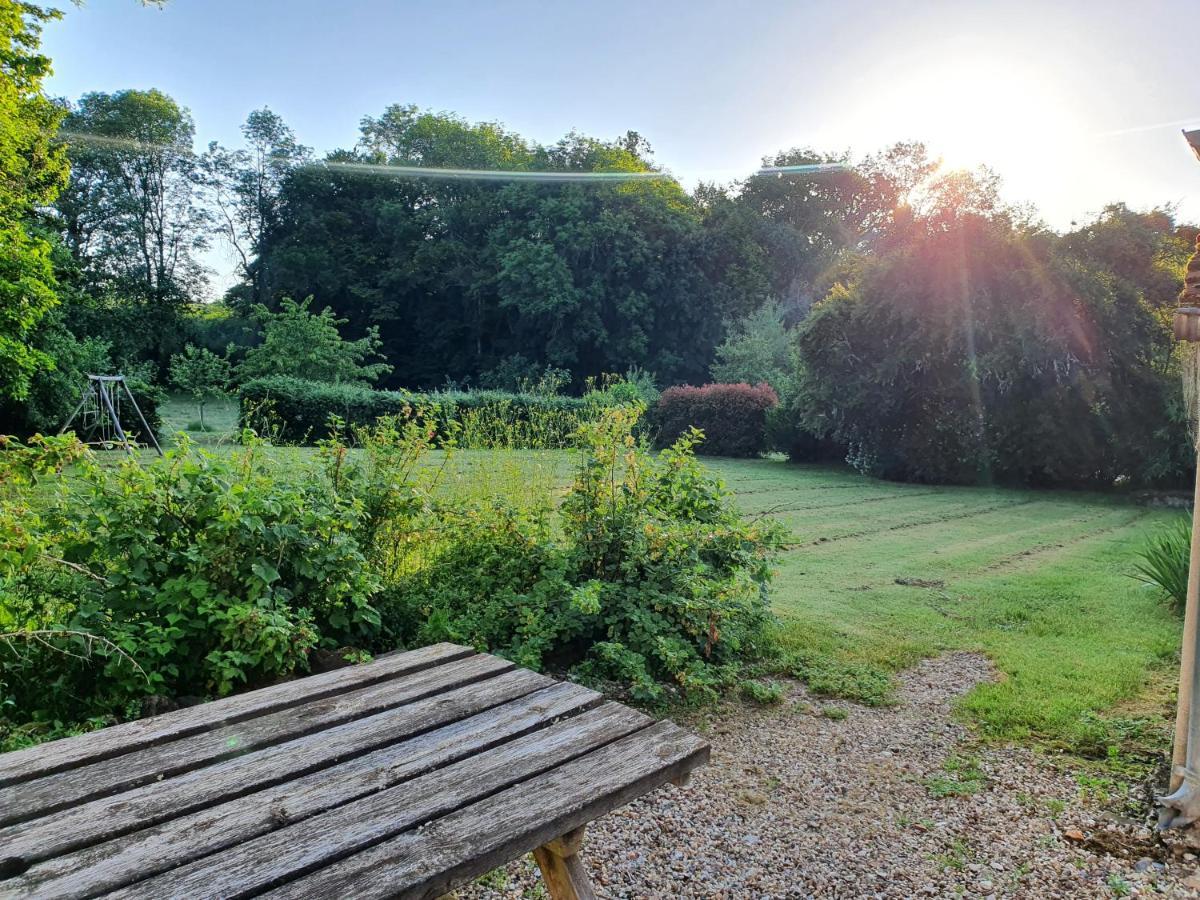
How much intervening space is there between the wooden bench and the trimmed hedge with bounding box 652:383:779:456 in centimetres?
1598

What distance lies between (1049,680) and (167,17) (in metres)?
10.5

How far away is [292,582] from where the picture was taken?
3.10m

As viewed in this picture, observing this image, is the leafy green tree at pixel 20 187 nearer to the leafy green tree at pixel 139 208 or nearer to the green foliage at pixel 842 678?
the green foliage at pixel 842 678

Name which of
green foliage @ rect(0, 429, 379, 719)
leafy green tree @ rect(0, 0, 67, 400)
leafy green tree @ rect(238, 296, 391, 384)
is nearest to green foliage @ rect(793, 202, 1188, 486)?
green foliage @ rect(0, 429, 379, 719)

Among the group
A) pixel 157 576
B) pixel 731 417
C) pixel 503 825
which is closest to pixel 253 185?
pixel 731 417

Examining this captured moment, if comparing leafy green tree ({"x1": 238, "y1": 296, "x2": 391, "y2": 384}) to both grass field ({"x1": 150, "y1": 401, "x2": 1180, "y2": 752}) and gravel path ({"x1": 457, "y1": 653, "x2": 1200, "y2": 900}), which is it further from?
gravel path ({"x1": 457, "y1": 653, "x2": 1200, "y2": 900})

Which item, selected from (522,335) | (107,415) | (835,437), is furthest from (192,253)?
(835,437)

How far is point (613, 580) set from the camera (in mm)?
3730

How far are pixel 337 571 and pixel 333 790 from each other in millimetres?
1818

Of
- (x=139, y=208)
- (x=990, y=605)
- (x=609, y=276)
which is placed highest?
(x=139, y=208)

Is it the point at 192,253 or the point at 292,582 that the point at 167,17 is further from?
the point at 192,253

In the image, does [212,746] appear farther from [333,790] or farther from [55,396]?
[55,396]

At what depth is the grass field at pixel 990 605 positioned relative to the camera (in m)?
3.43

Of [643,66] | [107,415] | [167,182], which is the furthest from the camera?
[167,182]
